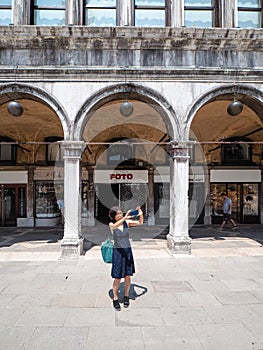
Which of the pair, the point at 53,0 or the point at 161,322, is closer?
the point at 161,322

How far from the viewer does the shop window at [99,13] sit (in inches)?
345

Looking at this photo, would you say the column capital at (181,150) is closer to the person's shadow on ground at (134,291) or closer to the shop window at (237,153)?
the person's shadow on ground at (134,291)

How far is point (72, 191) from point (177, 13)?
6.28 meters

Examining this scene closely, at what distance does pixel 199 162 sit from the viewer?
14.6 meters

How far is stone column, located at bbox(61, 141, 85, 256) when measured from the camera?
803cm

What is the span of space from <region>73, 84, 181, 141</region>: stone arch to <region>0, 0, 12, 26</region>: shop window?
147 inches

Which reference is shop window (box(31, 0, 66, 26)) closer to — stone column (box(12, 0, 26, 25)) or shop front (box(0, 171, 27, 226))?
stone column (box(12, 0, 26, 25))

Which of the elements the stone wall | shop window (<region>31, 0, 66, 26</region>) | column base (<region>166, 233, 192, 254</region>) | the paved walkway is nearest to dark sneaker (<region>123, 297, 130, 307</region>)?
the paved walkway

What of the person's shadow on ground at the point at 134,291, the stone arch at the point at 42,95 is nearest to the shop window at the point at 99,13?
the stone arch at the point at 42,95

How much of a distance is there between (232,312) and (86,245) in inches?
232

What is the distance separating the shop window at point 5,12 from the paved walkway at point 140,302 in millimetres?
7223

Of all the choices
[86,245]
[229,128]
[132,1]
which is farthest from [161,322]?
[229,128]

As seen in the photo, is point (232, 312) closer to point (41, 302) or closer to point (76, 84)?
point (41, 302)

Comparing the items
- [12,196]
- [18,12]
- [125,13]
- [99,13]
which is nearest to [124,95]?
[125,13]
